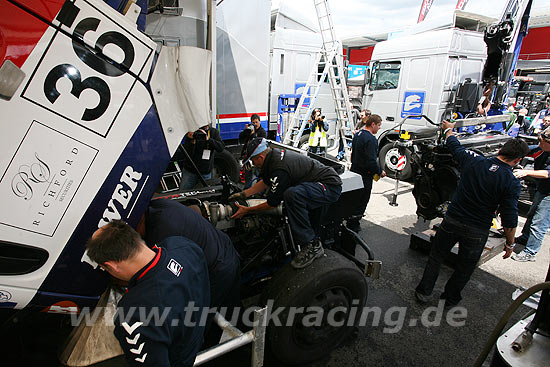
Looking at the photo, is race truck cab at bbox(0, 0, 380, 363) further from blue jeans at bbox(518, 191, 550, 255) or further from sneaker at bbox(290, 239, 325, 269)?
blue jeans at bbox(518, 191, 550, 255)

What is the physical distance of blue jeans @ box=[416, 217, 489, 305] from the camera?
2939 millimetres

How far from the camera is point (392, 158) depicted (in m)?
7.33

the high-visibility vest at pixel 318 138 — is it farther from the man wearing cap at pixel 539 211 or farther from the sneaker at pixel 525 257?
the sneaker at pixel 525 257

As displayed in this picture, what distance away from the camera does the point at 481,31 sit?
8.12 metres

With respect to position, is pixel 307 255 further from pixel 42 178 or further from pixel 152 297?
pixel 42 178

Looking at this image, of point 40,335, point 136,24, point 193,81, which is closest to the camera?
point 136,24

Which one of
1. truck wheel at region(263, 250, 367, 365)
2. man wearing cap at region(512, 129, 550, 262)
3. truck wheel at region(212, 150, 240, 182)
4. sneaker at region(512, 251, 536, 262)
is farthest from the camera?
truck wheel at region(212, 150, 240, 182)

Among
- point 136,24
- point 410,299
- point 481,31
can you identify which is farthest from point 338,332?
Answer: point 481,31

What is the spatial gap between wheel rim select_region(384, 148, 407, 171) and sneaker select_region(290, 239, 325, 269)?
545 cm

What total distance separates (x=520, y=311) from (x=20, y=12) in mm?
Result: 4306

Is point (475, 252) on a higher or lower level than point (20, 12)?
lower

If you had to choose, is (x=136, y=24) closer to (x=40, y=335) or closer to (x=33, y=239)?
(x=33, y=239)

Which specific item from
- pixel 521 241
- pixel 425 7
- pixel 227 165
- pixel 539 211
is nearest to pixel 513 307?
pixel 539 211

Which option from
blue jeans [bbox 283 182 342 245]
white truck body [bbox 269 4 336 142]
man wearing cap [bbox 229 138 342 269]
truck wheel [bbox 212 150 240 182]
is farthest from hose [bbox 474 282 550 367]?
white truck body [bbox 269 4 336 142]
